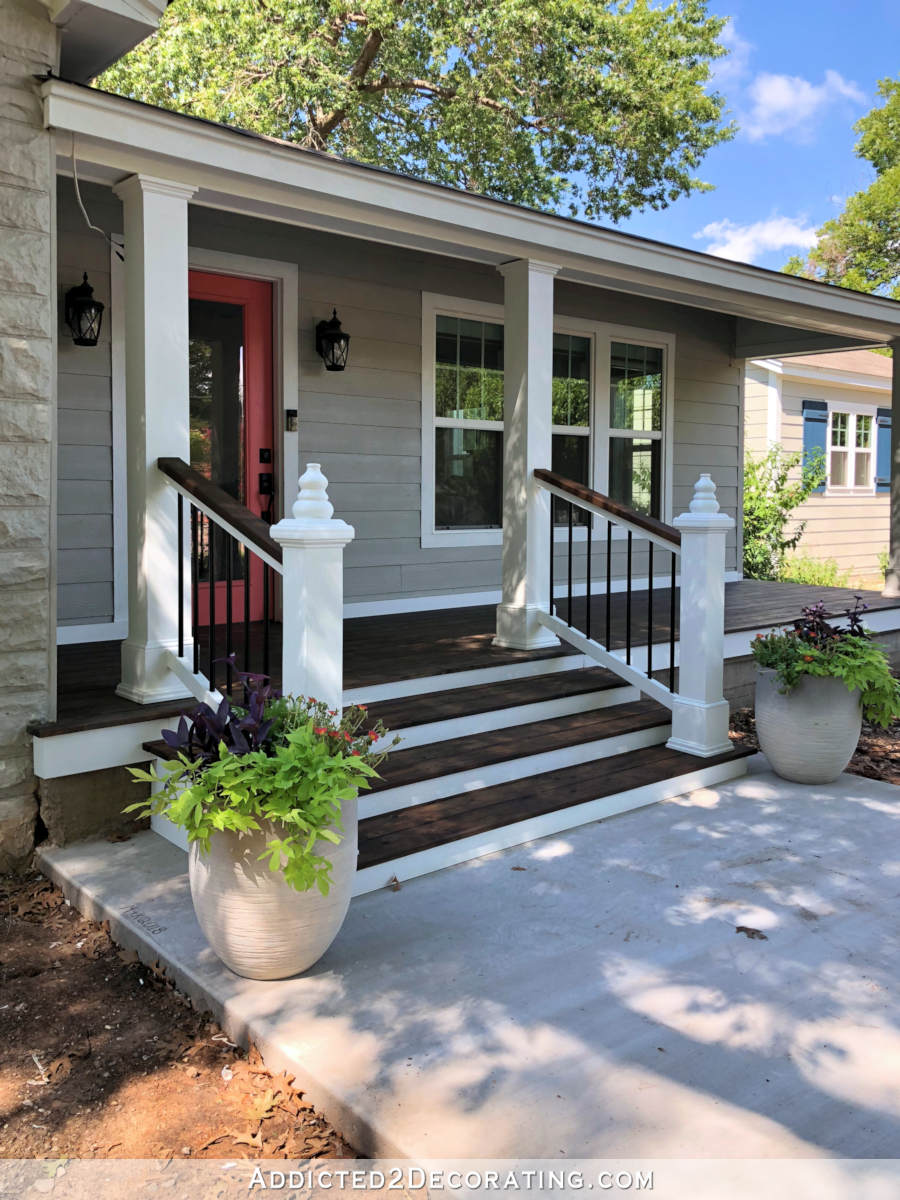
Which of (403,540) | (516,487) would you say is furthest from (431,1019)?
(403,540)

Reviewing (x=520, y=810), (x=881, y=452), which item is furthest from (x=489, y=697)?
(x=881, y=452)

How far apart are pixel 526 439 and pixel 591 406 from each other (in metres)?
2.53

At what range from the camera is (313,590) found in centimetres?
286

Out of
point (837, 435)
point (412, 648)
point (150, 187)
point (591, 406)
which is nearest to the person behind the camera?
point (150, 187)

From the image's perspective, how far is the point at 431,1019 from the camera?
7.68 feet

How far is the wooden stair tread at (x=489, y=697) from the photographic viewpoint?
3939 millimetres

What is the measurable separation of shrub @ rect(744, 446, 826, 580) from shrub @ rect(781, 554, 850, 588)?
0.18 metres

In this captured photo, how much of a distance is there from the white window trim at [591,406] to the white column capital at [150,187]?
8.93ft

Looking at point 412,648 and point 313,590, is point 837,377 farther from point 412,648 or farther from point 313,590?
point 313,590

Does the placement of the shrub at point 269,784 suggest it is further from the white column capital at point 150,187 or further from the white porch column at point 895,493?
the white porch column at point 895,493

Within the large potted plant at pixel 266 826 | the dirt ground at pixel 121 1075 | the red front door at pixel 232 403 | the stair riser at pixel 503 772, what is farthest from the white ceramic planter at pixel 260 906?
the red front door at pixel 232 403

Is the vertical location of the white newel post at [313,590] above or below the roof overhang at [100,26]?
below

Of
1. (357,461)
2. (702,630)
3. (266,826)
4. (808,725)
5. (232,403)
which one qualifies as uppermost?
(232,403)

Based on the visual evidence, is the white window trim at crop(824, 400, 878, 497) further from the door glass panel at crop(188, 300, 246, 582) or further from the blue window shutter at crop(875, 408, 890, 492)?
the door glass panel at crop(188, 300, 246, 582)
